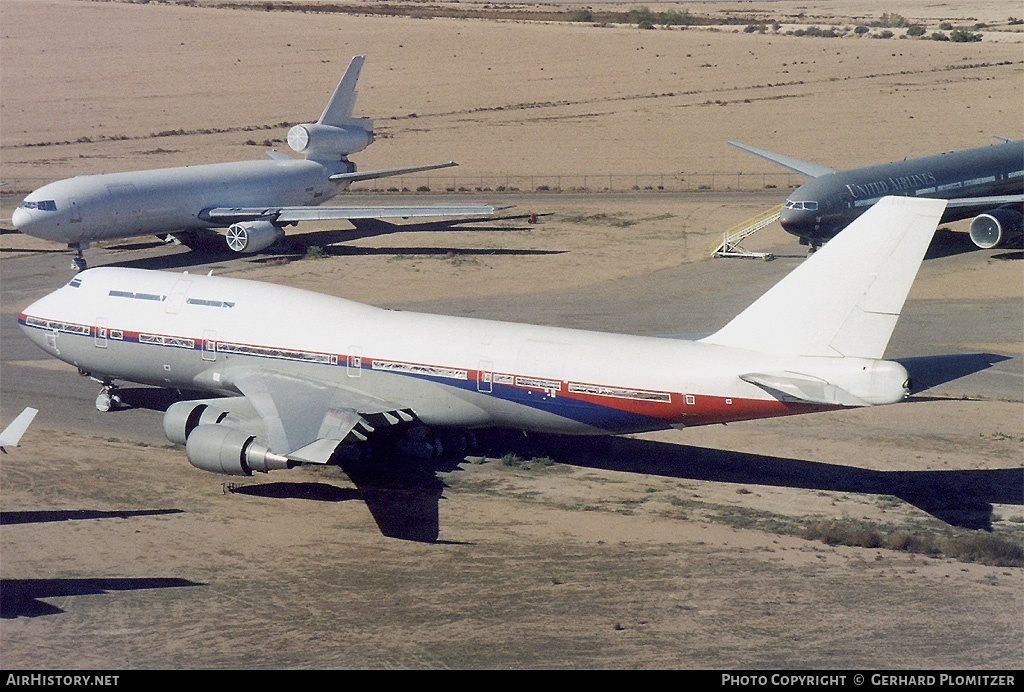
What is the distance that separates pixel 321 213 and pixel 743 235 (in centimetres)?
2377

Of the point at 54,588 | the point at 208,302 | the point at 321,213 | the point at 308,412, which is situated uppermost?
the point at 321,213

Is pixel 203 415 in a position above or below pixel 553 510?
above

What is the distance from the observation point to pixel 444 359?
Answer: 3272 cm

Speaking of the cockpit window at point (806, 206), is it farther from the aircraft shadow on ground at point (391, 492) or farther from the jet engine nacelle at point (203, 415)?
the jet engine nacelle at point (203, 415)

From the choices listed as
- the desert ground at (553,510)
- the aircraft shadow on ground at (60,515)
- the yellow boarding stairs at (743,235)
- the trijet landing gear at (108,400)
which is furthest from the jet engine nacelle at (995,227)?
the aircraft shadow on ground at (60,515)

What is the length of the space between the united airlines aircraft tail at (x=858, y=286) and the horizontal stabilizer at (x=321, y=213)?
3439 centimetres

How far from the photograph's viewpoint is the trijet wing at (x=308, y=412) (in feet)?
95.2

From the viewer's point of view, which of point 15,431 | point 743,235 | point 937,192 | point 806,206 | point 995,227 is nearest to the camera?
point 15,431

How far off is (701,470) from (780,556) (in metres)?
6.86

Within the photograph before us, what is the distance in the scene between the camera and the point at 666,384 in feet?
98.9

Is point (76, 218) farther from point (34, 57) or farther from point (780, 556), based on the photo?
point (34, 57)

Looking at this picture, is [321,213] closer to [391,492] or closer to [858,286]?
[391,492]

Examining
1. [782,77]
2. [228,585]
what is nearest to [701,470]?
[228,585]

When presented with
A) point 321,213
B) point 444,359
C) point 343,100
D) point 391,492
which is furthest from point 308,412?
point 343,100
